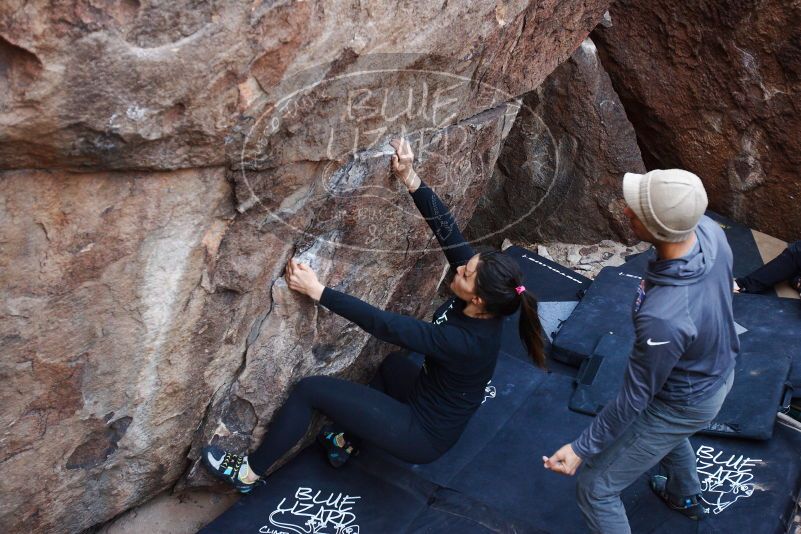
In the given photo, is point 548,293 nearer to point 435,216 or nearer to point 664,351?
point 435,216

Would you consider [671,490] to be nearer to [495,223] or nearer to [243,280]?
[243,280]

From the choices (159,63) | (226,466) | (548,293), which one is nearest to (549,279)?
(548,293)

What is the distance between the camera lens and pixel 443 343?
8.98 feet

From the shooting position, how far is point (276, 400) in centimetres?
309

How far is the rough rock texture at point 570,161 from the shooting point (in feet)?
15.6

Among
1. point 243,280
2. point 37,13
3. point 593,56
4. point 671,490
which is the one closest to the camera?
point 37,13

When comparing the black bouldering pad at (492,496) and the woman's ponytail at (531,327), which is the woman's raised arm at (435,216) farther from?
the black bouldering pad at (492,496)

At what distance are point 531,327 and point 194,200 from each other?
117 centimetres

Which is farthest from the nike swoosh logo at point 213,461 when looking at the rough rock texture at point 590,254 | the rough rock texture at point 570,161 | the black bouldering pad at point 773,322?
the rough rock texture at point 570,161

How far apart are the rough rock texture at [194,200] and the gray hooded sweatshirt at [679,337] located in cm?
107

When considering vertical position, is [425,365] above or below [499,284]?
below

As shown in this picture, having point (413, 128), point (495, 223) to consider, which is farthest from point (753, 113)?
point (413, 128)

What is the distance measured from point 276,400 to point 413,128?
3.63 ft

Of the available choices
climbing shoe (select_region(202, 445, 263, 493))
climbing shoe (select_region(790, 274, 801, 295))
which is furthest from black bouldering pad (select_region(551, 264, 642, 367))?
climbing shoe (select_region(202, 445, 263, 493))
